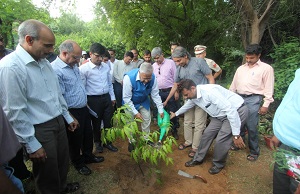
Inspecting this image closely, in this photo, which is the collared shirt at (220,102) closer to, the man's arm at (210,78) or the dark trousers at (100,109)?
the man's arm at (210,78)

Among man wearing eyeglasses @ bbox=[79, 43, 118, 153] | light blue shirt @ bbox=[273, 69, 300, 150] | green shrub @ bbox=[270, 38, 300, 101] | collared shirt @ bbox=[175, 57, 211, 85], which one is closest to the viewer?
light blue shirt @ bbox=[273, 69, 300, 150]

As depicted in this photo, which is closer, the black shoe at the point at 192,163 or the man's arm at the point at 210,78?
the black shoe at the point at 192,163

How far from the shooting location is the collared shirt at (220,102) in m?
2.82

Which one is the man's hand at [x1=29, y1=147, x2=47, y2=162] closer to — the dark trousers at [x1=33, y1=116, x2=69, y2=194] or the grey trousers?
the dark trousers at [x1=33, y1=116, x2=69, y2=194]

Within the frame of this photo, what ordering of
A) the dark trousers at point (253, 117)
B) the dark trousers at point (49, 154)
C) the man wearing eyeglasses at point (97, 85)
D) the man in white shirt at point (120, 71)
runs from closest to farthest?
the dark trousers at point (49, 154), the man wearing eyeglasses at point (97, 85), the dark trousers at point (253, 117), the man in white shirt at point (120, 71)

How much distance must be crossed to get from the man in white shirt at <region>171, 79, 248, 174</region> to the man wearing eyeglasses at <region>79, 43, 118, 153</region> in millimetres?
1276

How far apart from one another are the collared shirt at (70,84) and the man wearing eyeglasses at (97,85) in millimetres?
488

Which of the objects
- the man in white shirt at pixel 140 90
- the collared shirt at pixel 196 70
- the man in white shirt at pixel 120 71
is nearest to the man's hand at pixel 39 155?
the man in white shirt at pixel 140 90

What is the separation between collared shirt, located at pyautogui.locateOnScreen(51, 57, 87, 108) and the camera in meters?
2.51

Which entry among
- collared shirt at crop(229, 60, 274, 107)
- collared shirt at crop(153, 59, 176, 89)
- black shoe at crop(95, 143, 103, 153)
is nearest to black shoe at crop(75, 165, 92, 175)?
black shoe at crop(95, 143, 103, 153)

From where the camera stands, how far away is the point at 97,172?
308cm

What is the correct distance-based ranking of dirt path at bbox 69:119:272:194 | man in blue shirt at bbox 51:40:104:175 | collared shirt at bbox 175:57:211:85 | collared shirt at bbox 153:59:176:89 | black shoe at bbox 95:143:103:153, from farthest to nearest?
collared shirt at bbox 153:59:176:89
black shoe at bbox 95:143:103:153
collared shirt at bbox 175:57:211:85
dirt path at bbox 69:119:272:194
man in blue shirt at bbox 51:40:104:175

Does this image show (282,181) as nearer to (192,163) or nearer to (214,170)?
(214,170)

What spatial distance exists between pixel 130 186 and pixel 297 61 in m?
4.61
